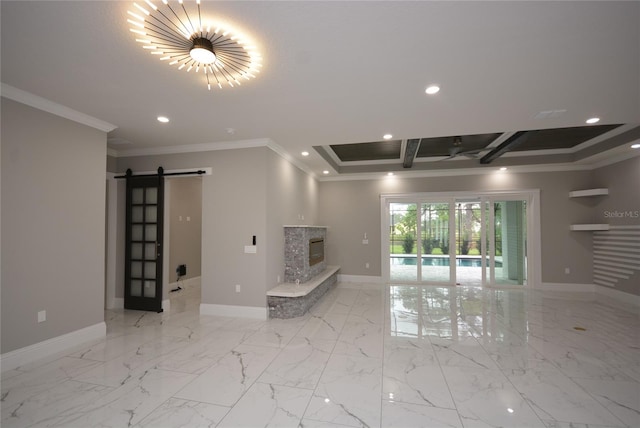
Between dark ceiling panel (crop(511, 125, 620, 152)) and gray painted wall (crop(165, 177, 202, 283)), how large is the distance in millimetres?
7156

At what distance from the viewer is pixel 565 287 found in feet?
20.3

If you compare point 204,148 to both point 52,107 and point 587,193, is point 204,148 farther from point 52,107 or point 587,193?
point 587,193

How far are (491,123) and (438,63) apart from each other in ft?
6.39

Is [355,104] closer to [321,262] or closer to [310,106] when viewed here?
[310,106]

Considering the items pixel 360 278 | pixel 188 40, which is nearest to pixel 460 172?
pixel 360 278

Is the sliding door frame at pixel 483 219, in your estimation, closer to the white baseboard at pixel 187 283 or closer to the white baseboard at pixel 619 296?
the white baseboard at pixel 619 296

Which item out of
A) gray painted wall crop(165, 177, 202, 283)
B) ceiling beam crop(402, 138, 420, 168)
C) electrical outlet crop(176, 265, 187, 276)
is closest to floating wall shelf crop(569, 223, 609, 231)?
ceiling beam crop(402, 138, 420, 168)

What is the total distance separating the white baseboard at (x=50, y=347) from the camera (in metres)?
2.74

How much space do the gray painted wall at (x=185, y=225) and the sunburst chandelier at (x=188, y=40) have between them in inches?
184

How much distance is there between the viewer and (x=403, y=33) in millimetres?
2000

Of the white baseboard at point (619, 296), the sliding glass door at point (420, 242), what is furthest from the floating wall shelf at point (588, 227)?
the sliding glass door at point (420, 242)

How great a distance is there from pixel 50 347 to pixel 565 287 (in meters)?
9.00

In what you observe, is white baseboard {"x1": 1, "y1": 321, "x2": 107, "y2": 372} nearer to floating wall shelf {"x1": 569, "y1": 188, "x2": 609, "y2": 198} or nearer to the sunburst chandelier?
the sunburst chandelier

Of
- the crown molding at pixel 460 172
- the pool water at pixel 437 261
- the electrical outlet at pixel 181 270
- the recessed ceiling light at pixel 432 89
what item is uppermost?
the recessed ceiling light at pixel 432 89
